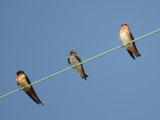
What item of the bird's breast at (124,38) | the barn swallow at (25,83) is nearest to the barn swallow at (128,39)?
the bird's breast at (124,38)

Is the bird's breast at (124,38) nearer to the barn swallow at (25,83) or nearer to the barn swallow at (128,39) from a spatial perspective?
the barn swallow at (128,39)

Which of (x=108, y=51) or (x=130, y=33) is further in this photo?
(x=130, y=33)

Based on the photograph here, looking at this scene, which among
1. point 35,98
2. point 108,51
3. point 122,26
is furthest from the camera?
point 122,26

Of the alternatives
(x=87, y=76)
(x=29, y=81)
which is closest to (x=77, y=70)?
(x=87, y=76)

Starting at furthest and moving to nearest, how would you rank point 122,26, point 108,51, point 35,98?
point 122,26, point 35,98, point 108,51

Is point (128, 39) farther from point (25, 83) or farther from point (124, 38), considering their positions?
point (25, 83)

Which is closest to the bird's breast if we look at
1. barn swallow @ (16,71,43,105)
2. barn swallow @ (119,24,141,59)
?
barn swallow @ (119,24,141,59)

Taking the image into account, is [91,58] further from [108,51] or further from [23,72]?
[23,72]

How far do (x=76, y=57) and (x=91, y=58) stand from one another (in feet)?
13.2

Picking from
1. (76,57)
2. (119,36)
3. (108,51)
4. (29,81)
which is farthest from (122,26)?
(108,51)

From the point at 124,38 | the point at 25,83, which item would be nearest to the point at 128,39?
the point at 124,38

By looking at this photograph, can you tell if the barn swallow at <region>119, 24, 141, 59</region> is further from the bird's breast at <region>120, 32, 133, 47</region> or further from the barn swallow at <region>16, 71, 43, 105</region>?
the barn swallow at <region>16, 71, 43, 105</region>

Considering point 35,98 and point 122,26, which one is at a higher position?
point 122,26

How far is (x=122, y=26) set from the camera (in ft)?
45.5
